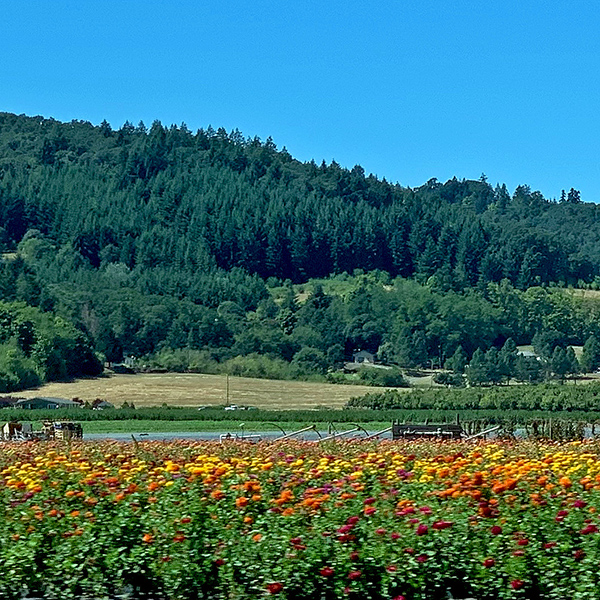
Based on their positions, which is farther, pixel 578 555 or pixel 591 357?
pixel 591 357

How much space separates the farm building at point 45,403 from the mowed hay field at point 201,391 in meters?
4.36

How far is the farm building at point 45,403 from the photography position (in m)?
87.9

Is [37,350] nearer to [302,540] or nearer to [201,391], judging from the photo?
[201,391]

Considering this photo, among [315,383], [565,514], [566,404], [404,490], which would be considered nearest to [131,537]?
[404,490]

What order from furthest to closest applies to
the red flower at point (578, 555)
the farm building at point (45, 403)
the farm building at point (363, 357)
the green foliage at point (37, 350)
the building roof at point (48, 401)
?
1. the farm building at point (363, 357)
2. the green foliage at point (37, 350)
3. the building roof at point (48, 401)
4. the farm building at point (45, 403)
5. the red flower at point (578, 555)

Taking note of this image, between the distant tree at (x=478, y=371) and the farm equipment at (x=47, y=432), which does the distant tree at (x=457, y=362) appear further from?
the farm equipment at (x=47, y=432)

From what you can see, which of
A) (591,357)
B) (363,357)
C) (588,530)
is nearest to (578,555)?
(588,530)

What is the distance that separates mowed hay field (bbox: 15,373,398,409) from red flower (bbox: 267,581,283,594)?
269 feet

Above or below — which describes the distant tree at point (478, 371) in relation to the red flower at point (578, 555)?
above

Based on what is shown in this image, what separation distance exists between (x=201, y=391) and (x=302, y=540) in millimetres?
98273

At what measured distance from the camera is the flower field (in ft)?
33.0

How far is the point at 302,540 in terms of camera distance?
10234mm

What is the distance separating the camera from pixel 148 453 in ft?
59.7

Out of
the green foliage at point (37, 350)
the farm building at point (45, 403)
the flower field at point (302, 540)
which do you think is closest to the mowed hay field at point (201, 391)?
the green foliage at point (37, 350)
